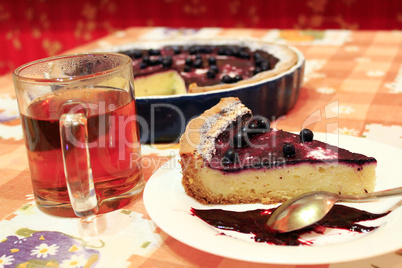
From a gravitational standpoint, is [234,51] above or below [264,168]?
above

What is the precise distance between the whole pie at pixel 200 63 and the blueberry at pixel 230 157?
0.62 metres

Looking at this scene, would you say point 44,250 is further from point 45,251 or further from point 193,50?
point 193,50

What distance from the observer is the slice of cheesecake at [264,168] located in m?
1.18

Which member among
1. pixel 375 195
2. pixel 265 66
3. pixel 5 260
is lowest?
pixel 5 260

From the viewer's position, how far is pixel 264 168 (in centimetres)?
120

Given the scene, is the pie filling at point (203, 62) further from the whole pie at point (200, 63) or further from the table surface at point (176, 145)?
the table surface at point (176, 145)

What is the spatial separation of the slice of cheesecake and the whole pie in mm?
563

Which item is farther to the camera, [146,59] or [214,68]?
Result: [146,59]

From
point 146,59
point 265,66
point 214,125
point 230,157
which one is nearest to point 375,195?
point 230,157

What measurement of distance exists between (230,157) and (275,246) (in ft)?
1.17

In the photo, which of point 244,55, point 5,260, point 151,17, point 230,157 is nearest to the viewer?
point 5,260

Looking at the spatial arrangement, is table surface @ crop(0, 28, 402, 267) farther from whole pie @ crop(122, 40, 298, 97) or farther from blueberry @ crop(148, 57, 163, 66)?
blueberry @ crop(148, 57, 163, 66)

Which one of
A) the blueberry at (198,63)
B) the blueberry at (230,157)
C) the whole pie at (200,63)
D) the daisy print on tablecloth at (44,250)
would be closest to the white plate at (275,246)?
the blueberry at (230,157)

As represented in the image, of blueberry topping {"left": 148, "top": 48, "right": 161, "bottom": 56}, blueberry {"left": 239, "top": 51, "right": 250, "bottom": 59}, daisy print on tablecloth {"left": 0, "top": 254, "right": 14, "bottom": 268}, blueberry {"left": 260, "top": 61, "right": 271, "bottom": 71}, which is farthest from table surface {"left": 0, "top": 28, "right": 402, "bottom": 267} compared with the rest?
blueberry topping {"left": 148, "top": 48, "right": 161, "bottom": 56}
